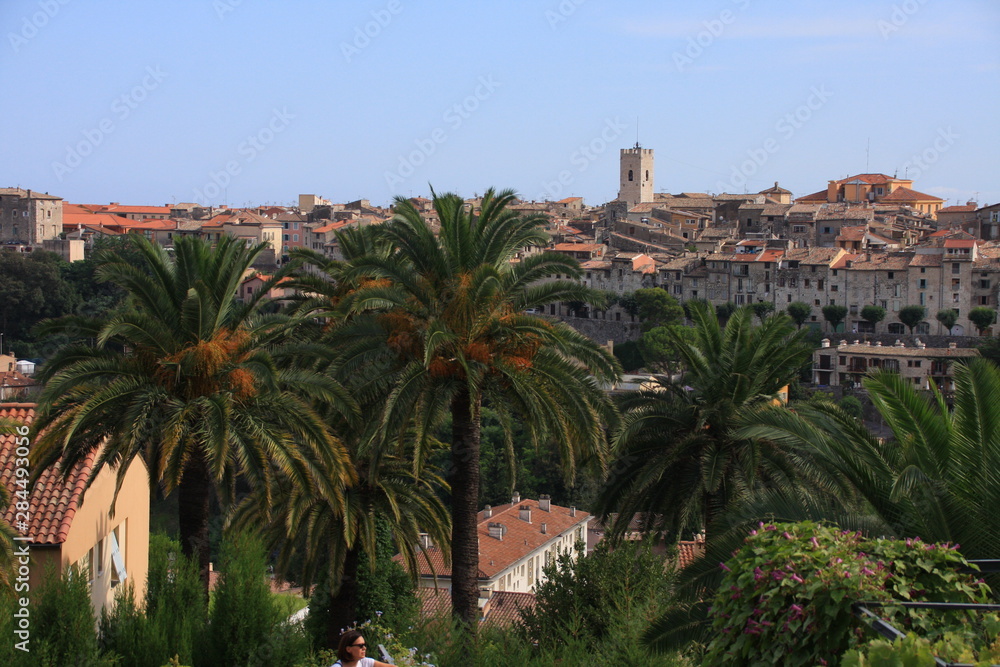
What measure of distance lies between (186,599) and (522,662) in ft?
9.65

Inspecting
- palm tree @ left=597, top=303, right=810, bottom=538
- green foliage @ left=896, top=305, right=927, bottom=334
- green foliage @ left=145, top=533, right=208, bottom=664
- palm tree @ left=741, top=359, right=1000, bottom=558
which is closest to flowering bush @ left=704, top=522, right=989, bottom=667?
palm tree @ left=741, top=359, right=1000, bottom=558

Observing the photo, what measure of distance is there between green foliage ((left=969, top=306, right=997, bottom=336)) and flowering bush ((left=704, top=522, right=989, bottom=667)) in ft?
226

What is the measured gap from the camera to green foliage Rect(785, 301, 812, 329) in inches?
2992

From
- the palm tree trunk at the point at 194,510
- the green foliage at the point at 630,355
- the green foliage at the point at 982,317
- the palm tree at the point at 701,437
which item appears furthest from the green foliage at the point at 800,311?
the palm tree trunk at the point at 194,510

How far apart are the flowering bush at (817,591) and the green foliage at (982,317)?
6901cm

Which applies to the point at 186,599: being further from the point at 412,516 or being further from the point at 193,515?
the point at 412,516

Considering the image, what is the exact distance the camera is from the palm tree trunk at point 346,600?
1375 cm

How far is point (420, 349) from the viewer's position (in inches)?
467

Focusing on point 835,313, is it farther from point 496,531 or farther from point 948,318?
point 496,531

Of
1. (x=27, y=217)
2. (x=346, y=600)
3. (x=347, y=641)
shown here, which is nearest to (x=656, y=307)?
(x=27, y=217)

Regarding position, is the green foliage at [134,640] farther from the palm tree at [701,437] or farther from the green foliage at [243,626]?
the palm tree at [701,437]

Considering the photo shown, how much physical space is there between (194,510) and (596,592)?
13.4 ft

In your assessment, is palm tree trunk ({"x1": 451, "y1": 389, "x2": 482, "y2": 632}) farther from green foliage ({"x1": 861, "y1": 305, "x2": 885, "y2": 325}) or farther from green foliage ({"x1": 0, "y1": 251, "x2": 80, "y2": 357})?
green foliage ({"x1": 0, "y1": 251, "x2": 80, "y2": 357})

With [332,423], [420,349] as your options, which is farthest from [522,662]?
[332,423]
